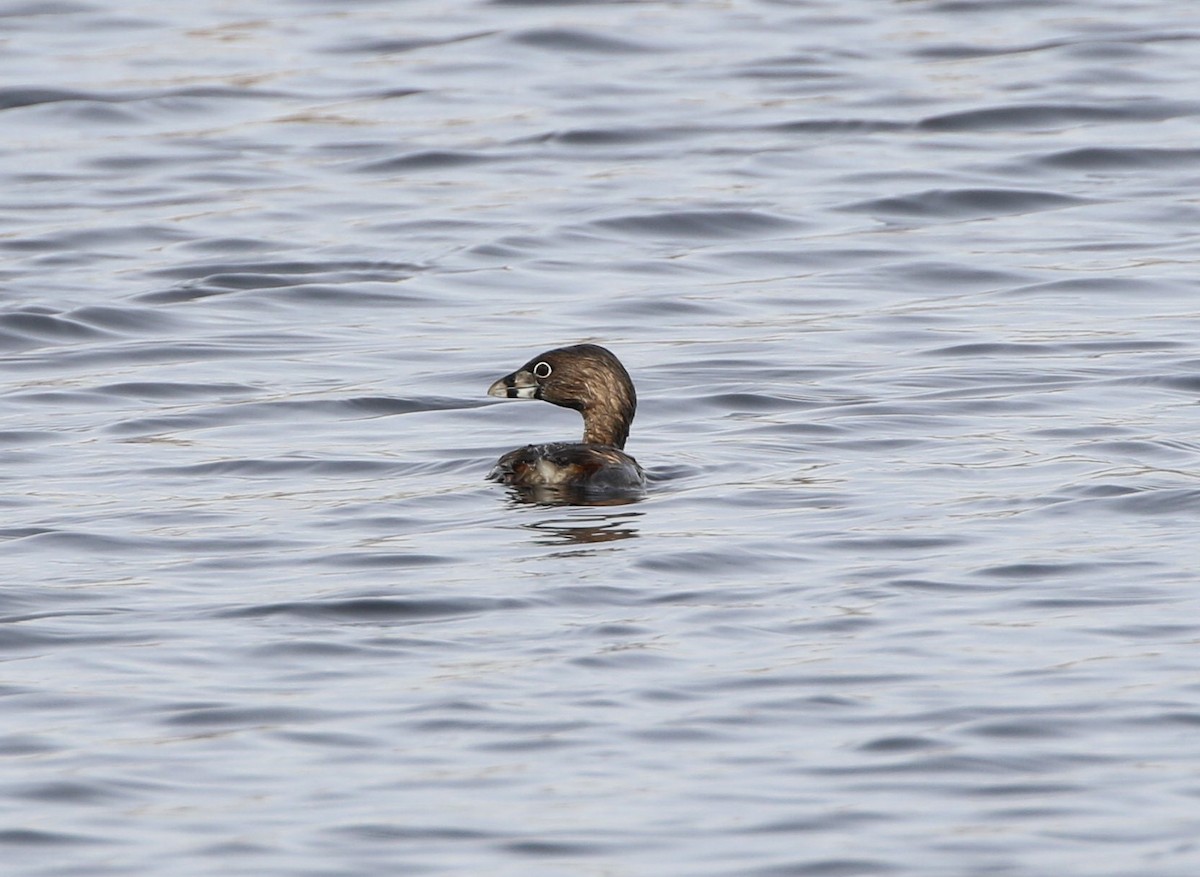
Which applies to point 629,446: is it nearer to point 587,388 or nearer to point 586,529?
point 587,388

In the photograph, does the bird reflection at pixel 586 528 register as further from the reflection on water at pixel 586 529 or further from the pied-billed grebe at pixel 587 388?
the pied-billed grebe at pixel 587 388

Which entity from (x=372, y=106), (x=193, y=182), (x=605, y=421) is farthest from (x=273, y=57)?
(x=605, y=421)

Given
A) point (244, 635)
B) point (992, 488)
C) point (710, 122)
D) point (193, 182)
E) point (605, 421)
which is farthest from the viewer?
point (710, 122)

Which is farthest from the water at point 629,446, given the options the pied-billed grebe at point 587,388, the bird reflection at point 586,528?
the pied-billed grebe at point 587,388

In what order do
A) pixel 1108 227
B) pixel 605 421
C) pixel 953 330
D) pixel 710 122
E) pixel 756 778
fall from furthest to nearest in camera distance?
pixel 710 122 → pixel 1108 227 → pixel 953 330 → pixel 605 421 → pixel 756 778

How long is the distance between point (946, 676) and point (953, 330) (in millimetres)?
7561

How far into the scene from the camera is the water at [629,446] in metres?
7.11

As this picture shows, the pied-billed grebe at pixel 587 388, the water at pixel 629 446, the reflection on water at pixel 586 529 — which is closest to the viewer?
the water at pixel 629 446

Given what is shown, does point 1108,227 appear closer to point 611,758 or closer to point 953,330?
point 953,330

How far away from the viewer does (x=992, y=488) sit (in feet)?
36.4

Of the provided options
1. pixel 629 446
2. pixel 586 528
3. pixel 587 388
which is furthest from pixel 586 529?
pixel 629 446

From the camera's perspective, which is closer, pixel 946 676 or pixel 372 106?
pixel 946 676

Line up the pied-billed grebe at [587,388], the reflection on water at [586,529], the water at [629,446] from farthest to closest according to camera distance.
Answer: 1. the pied-billed grebe at [587,388]
2. the reflection on water at [586,529]
3. the water at [629,446]

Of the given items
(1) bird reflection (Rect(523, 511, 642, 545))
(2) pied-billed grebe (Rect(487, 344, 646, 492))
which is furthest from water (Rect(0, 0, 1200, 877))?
(2) pied-billed grebe (Rect(487, 344, 646, 492))
